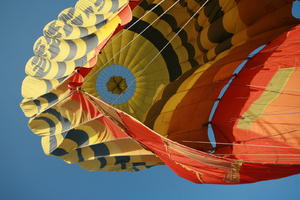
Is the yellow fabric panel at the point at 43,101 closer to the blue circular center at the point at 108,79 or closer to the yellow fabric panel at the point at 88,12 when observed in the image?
the blue circular center at the point at 108,79

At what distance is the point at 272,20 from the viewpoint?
7.09 meters

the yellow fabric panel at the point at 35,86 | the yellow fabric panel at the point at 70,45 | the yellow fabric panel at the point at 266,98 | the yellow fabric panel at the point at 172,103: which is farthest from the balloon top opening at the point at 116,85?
the yellow fabric panel at the point at 266,98

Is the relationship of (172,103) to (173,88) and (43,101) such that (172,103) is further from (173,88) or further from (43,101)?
(43,101)

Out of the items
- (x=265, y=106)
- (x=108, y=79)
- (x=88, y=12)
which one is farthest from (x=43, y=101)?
(x=265, y=106)

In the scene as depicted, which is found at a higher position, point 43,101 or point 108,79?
point 108,79

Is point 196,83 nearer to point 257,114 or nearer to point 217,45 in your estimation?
point 217,45

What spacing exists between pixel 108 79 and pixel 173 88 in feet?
6.21

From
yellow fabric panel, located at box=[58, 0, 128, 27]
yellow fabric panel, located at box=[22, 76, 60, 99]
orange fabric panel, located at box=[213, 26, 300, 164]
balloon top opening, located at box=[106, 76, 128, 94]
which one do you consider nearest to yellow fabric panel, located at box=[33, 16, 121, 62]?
yellow fabric panel, located at box=[58, 0, 128, 27]

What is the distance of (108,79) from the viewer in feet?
29.7

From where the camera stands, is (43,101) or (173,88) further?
(43,101)

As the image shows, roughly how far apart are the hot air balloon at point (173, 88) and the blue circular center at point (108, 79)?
0.03m

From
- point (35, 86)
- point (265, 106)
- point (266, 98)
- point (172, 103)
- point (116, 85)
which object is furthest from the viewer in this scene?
point (116, 85)

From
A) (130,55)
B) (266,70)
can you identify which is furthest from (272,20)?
(130,55)

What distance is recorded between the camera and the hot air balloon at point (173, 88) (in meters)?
5.59
